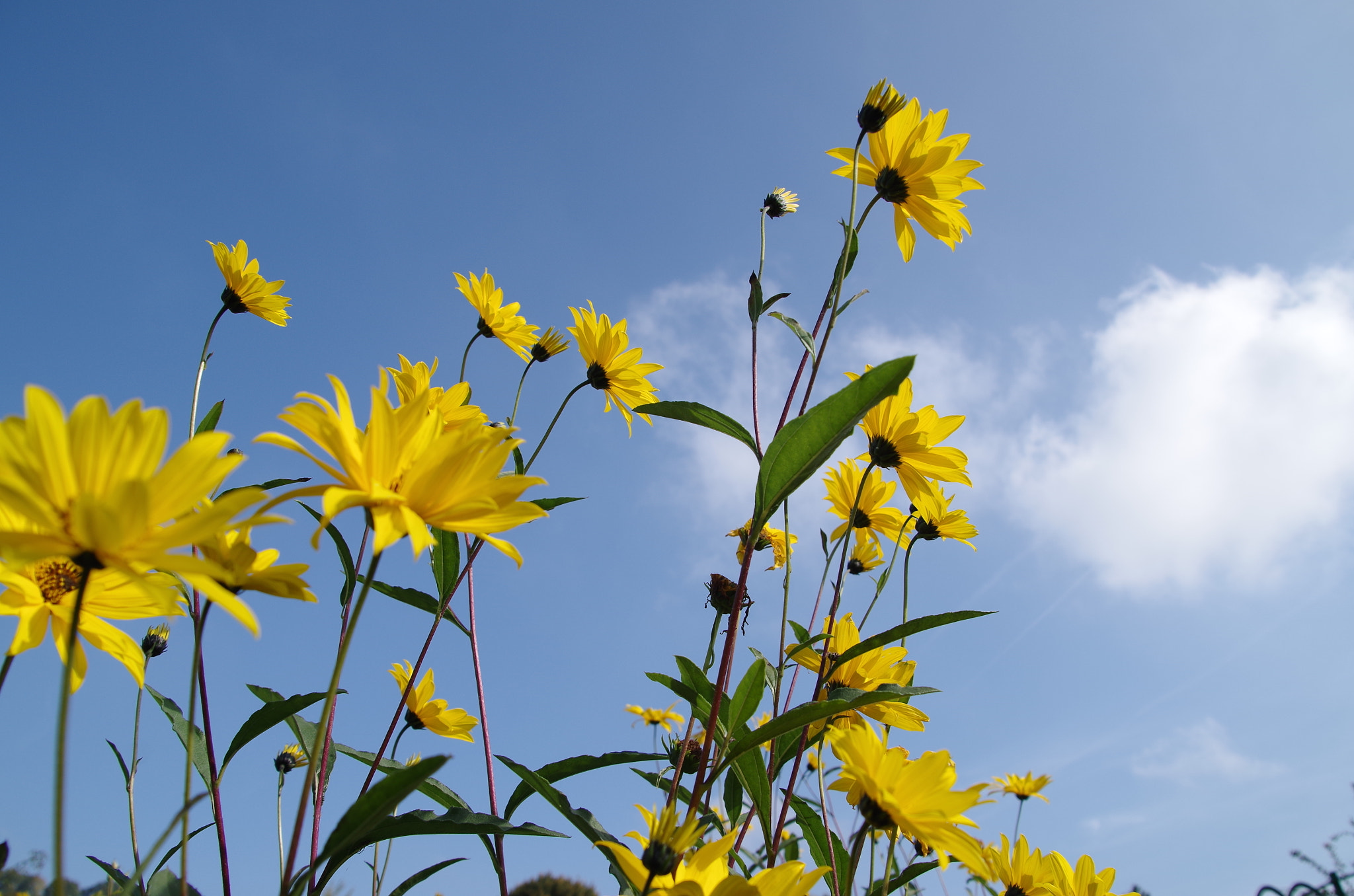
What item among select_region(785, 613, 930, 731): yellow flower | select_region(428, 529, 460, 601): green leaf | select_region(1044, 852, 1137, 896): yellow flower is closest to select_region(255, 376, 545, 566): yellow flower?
select_region(428, 529, 460, 601): green leaf

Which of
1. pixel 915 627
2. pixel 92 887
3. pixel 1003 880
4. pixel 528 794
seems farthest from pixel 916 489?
pixel 92 887

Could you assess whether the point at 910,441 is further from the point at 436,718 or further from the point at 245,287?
the point at 245,287

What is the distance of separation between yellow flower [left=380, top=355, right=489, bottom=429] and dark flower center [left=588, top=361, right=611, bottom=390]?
0.62 meters

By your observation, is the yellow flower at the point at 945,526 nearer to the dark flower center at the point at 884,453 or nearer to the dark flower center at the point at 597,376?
the dark flower center at the point at 884,453

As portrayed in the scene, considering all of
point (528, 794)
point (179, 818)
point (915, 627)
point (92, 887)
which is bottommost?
point (92, 887)

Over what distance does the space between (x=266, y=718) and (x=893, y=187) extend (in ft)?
5.28

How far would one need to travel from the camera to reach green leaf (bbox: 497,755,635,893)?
1054 millimetres

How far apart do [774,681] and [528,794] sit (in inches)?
19.8

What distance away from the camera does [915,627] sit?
1208mm

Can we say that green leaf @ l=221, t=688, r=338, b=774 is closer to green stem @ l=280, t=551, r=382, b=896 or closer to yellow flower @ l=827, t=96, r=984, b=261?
green stem @ l=280, t=551, r=382, b=896

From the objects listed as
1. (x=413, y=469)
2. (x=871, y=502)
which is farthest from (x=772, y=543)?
(x=413, y=469)

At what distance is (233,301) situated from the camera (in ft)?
7.21

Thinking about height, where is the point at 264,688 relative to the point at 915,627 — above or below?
below

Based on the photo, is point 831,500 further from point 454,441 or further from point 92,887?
point 92,887
